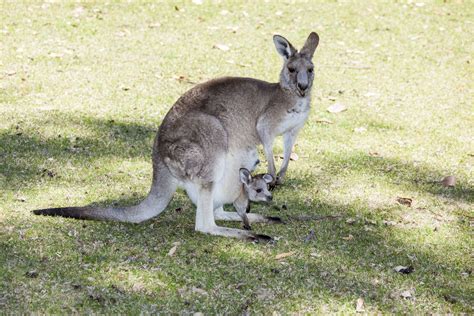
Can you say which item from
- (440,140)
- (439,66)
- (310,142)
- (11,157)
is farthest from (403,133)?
(11,157)

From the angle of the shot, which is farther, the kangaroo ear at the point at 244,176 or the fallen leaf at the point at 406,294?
the kangaroo ear at the point at 244,176

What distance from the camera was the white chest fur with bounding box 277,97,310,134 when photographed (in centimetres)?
527

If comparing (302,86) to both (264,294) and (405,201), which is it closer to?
(405,201)

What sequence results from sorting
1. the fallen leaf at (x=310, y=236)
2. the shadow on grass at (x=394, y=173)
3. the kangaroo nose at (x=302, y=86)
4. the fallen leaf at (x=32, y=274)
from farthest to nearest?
1. the shadow on grass at (x=394, y=173)
2. the kangaroo nose at (x=302, y=86)
3. the fallen leaf at (x=310, y=236)
4. the fallen leaf at (x=32, y=274)

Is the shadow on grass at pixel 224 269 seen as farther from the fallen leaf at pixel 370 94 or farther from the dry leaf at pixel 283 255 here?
the fallen leaf at pixel 370 94

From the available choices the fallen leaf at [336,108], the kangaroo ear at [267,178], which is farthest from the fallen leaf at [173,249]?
the fallen leaf at [336,108]

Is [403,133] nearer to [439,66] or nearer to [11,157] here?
[439,66]

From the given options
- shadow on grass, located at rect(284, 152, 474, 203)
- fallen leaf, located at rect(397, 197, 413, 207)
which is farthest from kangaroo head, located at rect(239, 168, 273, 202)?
fallen leaf, located at rect(397, 197, 413, 207)

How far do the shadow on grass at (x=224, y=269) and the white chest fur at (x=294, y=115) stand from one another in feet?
2.72

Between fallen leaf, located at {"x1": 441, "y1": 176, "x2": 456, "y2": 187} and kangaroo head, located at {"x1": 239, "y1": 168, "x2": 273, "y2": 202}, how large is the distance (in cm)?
153

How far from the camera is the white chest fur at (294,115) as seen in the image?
5.27 metres

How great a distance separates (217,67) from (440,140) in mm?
2571

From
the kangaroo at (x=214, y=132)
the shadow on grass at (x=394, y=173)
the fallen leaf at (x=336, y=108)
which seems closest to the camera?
the kangaroo at (x=214, y=132)

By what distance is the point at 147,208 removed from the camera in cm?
447
